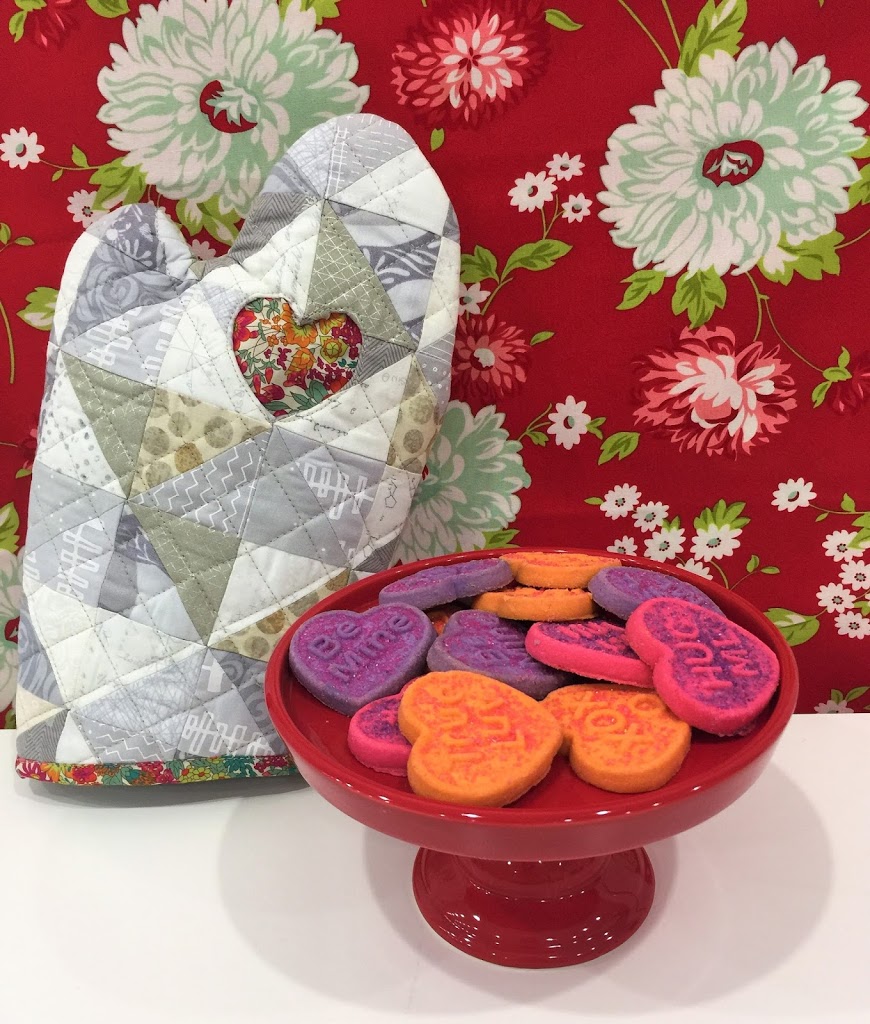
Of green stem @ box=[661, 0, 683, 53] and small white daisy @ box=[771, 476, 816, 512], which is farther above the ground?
green stem @ box=[661, 0, 683, 53]

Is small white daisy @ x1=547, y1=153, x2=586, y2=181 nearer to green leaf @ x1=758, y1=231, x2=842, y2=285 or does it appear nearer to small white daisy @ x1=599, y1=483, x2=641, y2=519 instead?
green leaf @ x1=758, y1=231, x2=842, y2=285

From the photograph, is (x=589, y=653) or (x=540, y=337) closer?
(x=589, y=653)

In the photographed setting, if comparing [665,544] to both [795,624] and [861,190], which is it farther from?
[861,190]

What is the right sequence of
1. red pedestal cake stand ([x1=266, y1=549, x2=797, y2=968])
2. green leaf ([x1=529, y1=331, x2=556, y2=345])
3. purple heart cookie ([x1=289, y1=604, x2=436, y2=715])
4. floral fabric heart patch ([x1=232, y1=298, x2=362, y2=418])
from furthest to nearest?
green leaf ([x1=529, y1=331, x2=556, y2=345]), floral fabric heart patch ([x1=232, y1=298, x2=362, y2=418]), purple heart cookie ([x1=289, y1=604, x2=436, y2=715]), red pedestal cake stand ([x1=266, y1=549, x2=797, y2=968])

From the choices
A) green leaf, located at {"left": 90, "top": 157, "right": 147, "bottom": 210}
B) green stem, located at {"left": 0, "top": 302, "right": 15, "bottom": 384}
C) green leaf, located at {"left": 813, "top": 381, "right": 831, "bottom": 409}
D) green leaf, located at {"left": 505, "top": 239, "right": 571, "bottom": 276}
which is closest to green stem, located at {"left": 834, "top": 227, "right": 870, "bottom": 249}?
green leaf, located at {"left": 813, "top": 381, "right": 831, "bottom": 409}

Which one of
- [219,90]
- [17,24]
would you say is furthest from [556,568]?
[17,24]

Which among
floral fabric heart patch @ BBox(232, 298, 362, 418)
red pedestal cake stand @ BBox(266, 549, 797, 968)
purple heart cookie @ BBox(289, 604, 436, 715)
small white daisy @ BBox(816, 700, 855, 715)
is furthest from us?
small white daisy @ BBox(816, 700, 855, 715)

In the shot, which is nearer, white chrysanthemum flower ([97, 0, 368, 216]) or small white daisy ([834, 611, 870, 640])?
white chrysanthemum flower ([97, 0, 368, 216])
